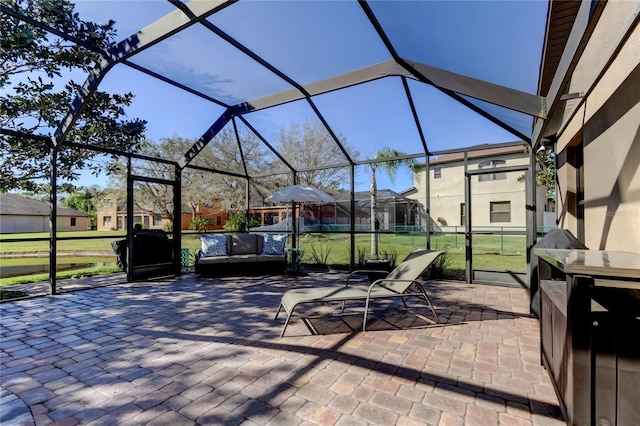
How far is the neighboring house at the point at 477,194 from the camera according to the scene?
24.3 feet

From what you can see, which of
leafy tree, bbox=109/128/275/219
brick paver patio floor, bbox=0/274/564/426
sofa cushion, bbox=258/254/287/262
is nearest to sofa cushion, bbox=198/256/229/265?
sofa cushion, bbox=258/254/287/262

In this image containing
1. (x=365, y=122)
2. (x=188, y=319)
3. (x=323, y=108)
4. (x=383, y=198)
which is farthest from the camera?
(x=383, y=198)

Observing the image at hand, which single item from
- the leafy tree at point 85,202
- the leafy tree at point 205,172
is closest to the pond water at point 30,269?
the leafy tree at point 205,172

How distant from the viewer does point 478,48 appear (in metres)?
3.77

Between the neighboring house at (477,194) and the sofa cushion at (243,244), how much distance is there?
4.50 m

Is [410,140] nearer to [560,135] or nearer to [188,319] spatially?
[560,135]

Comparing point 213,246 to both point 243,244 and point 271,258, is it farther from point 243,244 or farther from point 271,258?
point 271,258

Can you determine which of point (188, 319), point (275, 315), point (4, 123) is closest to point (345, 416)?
point (275, 315)

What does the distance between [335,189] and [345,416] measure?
41.3 ft

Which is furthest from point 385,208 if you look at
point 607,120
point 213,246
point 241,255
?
point 607,120

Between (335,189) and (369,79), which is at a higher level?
(369,79)

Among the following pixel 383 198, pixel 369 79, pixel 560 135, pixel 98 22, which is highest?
pixel 98 22

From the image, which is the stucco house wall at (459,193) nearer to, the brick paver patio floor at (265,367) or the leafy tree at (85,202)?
the brick paver patio floor at (265,367)

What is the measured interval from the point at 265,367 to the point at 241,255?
490cm
